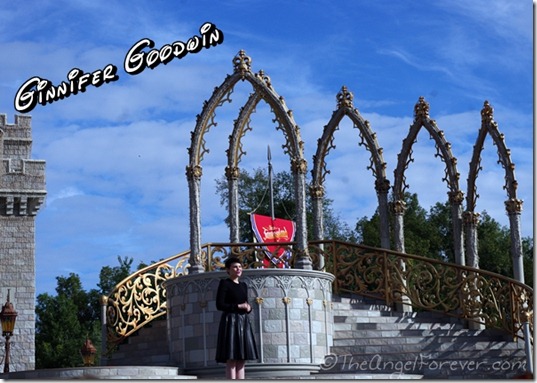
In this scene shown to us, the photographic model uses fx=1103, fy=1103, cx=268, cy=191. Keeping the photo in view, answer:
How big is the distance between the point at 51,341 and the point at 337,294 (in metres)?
35.9

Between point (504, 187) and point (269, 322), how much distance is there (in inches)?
236

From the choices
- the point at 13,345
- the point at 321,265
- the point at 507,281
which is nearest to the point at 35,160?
the point at 13,345

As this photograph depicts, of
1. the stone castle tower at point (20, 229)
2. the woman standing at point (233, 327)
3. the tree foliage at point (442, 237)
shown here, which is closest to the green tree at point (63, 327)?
the stone castle tower at point (20, 229)

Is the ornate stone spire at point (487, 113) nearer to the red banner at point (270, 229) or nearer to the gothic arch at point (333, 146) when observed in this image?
the gothic arch at point (333, 146)

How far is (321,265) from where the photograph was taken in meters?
21.1

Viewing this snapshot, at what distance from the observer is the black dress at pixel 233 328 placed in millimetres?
12734

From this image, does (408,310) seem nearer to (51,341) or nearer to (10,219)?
(10,219)

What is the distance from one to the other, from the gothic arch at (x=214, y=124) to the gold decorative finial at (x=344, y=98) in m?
2.90

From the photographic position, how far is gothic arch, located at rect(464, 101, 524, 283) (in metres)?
20.7

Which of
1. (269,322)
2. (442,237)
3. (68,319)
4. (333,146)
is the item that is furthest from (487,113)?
(68,319)

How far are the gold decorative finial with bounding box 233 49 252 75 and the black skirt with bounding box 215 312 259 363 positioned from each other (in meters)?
7.43

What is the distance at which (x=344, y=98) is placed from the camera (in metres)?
22.1

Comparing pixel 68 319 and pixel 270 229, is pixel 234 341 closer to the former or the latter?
pixel 270 229

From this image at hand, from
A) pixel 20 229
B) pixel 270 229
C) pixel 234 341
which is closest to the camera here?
pixel 234 341
